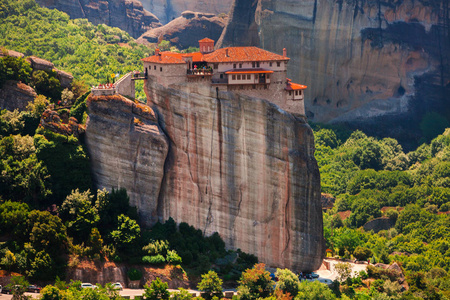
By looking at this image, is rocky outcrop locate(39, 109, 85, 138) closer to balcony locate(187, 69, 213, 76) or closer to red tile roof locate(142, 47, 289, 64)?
red tile roof locate(142, 47, 289, 64)

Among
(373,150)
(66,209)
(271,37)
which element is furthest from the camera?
(271,37)

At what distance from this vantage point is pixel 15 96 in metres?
109

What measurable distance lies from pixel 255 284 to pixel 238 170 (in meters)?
12.7

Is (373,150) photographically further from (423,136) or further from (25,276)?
(25,276)

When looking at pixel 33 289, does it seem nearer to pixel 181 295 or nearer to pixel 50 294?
pixel 50 294

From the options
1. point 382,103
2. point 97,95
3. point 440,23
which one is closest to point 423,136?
point 382,103

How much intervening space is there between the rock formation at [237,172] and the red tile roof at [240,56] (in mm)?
3985

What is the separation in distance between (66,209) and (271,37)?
288ft

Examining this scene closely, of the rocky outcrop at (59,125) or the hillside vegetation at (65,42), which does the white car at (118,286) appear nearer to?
the rocky outcrop at (59,125)

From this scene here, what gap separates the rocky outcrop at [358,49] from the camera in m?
178

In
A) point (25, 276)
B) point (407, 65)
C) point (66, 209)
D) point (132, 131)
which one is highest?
point (407, 65)

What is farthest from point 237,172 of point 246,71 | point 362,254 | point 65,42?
point 65,42

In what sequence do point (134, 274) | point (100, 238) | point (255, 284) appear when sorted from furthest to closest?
point (255, 284) < point (100, 238) < point (134, 274)

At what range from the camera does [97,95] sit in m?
101
